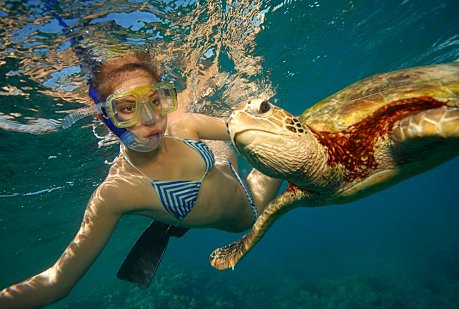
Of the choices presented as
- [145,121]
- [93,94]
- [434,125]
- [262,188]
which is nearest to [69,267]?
[145,121]

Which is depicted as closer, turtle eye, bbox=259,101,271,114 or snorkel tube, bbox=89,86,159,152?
turtle eye, bbox=259,101,271,114

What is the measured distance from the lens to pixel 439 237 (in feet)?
90.9

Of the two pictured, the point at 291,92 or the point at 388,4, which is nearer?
the point at 388,4

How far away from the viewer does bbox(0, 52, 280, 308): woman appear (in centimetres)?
291

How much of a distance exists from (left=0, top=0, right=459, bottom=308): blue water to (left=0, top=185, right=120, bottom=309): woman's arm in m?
3.45

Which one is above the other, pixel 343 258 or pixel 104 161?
pixel 104 161

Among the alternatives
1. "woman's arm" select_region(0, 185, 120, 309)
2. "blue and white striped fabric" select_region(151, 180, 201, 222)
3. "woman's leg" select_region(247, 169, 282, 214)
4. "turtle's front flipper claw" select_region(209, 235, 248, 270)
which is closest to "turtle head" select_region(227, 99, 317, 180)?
"blue and white striped fabric" select_region(151, 180, 201, 222)

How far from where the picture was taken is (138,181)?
321 cm

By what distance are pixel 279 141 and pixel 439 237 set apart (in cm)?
3472

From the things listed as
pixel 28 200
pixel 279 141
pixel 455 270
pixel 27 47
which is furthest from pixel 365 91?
pixel 455 270

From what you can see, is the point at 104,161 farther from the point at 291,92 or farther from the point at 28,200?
the point at 291,92

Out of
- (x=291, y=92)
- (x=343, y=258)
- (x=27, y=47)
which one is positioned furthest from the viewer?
(x=343, y=258)

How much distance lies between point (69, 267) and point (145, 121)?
181 cm

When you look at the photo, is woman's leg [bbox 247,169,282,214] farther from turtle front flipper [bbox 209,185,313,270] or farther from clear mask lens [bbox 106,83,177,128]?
clear mask lens [bbox 106,83,177,128]
